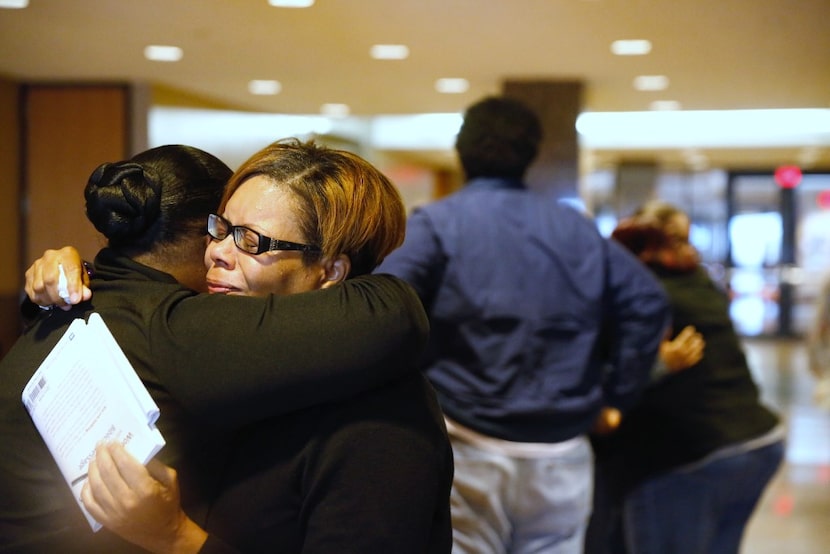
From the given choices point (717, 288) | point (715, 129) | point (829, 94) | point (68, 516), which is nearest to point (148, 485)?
point (68, 516)

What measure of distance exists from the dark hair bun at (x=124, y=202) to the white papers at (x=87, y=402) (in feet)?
0.53

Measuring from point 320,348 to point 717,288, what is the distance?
2.62 meters

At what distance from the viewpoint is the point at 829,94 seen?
10.7 metres

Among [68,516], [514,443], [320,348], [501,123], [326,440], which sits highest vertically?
[501,123]

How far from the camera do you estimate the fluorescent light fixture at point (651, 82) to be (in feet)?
31.2

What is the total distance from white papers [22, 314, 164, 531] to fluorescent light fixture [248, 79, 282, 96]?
9216 millimetres

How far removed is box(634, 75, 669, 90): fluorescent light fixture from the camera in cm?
952

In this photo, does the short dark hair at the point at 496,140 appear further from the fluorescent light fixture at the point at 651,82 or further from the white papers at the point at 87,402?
the fluorescent light fixture at the point at 651,82

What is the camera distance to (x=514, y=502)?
2500 mm

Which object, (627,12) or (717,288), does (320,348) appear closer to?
(717,288)

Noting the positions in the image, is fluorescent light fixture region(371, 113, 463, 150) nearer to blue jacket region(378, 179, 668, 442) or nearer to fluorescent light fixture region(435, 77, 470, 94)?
fluorescent light fixture region(435, 77, 470, 94)

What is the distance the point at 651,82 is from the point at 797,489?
15.8ft

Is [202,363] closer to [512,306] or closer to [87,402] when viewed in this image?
[87,402]

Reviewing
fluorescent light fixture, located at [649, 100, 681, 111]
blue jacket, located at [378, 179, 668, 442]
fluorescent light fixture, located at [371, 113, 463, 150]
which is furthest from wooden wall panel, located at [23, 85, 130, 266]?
blue jacket, located at [378, 179, 668, 442]
